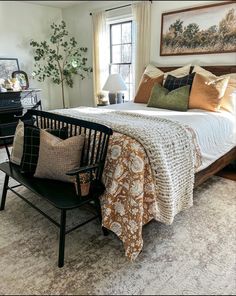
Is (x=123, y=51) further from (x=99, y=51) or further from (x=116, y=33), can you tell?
(x=99, y=51)

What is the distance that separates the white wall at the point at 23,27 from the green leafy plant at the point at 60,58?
14cm

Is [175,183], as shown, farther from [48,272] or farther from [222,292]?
[48,272]

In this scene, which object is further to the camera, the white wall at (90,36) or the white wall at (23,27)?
the white wall at (23,27)

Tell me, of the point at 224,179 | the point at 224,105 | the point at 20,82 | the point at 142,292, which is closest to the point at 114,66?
the point at 20,82

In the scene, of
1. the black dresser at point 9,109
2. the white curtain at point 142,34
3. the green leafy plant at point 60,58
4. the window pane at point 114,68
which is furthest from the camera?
the green leafy plant at point 60,58

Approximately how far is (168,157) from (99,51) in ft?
11.6

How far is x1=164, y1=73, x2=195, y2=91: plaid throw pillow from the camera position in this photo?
317 centimetres

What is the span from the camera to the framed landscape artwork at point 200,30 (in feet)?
10.4

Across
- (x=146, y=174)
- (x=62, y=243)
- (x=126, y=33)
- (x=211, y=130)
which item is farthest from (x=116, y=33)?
(x=62, y=243)

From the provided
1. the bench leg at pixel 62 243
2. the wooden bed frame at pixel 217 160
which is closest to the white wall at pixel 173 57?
the wooden bed frame at pixel 217 160

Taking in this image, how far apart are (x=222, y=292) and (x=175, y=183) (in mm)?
756

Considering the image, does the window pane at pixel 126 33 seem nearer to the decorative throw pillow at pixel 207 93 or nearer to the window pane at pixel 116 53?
the window pane at pixel 116 53

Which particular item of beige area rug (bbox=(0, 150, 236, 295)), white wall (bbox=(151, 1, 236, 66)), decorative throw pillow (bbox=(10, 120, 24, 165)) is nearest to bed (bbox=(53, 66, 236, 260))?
beige area rug (bbox=(0, 150, 236, 295))

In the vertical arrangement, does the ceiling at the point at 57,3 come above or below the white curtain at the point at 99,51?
above
